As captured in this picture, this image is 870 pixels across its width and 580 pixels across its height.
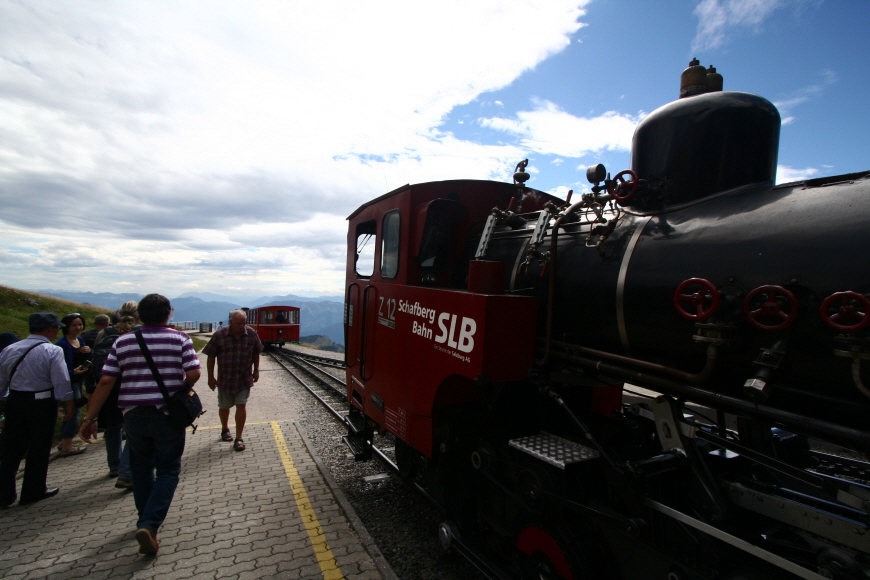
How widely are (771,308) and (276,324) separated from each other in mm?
22295

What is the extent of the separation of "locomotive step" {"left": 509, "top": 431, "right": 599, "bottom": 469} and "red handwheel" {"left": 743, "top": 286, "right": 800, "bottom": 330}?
1219 millimetres

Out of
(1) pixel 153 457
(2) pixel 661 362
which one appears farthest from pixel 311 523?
(2) pixel 661 362

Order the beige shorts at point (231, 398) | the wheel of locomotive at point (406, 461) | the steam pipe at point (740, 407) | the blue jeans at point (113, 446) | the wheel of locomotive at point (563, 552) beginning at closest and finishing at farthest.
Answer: the steam pipe at point (740, 407) → the wheel of locomotive at point (563, 552) → the wheel of locomotive at point (406, 461) → the blue jeans at point (113, 446) → the beige shorts at point (231, 398)

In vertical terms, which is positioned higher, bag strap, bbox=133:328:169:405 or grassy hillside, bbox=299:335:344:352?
bag strap, bbox=133:328:169:405

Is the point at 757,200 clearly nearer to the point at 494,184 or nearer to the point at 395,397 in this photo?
the point at 494,184

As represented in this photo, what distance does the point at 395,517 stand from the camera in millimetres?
4289

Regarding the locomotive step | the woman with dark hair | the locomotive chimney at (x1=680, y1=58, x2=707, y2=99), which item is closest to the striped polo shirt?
the woman with dark hair

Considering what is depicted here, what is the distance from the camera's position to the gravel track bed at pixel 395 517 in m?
3.49

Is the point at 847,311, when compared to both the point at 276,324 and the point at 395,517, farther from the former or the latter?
the point at 276,324

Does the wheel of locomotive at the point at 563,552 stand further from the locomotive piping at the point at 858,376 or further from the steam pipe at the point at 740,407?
the locomotive piping at the point at 858,376

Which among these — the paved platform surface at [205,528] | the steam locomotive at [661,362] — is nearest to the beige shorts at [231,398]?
the paved platform surface at [205,528]

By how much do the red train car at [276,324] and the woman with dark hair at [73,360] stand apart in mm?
16151

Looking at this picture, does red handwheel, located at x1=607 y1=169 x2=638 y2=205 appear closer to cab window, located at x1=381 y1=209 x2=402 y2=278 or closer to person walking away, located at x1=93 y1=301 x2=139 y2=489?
cab window, located at x1=381 y1=209 x2=402 y2=278

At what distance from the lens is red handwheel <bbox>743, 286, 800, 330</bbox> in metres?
1.69
